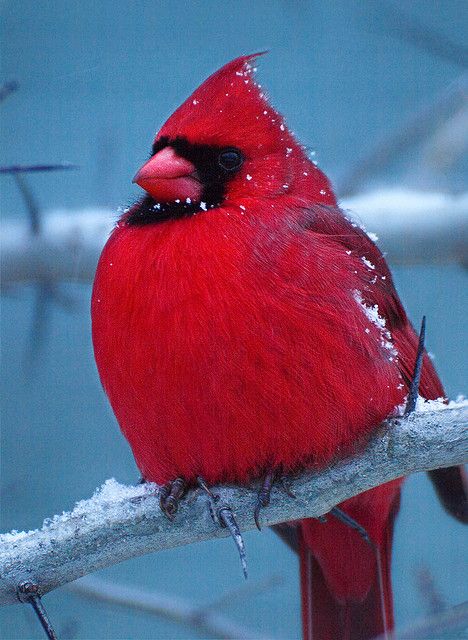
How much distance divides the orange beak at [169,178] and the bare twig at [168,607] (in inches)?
30.5

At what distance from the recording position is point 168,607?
1.66 meters

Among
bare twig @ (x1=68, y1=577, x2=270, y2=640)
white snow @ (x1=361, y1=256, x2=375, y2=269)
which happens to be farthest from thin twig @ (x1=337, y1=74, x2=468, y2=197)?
bare twig @ (x1=68, y1=577, x2=270, y2=640)

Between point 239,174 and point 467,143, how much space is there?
766 millimetres

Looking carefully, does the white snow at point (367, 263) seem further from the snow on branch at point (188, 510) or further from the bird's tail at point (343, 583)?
the bird's tail at point (343, 583)

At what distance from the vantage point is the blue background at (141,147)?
1.84 meters

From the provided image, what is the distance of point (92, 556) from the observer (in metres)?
1.13

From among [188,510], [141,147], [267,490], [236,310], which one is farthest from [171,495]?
[141,147]

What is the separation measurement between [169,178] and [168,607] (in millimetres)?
888

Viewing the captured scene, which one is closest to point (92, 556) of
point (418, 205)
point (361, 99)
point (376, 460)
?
point (376, 460)

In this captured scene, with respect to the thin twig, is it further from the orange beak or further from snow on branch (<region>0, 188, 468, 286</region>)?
the orange beak

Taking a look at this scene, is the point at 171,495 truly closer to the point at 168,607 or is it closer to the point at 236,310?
the point at 236,310

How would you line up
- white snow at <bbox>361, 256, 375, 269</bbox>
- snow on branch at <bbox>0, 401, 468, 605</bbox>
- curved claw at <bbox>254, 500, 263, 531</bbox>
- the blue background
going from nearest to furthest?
snow on branch at <bbox>0, 401, 468, 605</bbox> → curved claw at <bbox>254, 500, 263, 531</bbox> → white snow at <bbox>361, 256, 375, 269</bbox> → the blue background

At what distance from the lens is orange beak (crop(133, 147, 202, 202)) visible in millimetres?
1244

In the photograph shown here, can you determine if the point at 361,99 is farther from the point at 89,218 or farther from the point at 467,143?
the point at 89,218
